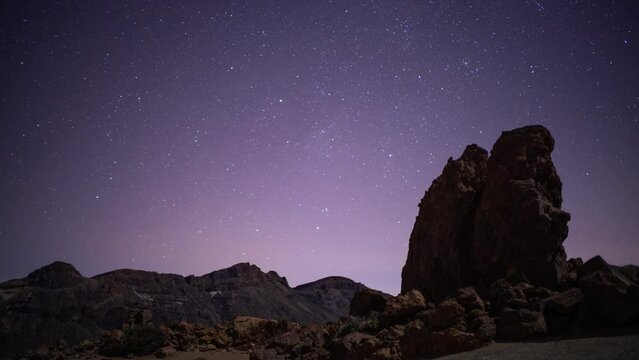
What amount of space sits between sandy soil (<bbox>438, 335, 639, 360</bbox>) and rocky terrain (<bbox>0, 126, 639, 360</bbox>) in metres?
0.07

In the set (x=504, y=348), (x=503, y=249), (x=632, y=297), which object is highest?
(x=503, y=249)

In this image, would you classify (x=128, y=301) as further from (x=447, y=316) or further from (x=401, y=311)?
(x=447, y=316)

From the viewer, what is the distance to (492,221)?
15.9m

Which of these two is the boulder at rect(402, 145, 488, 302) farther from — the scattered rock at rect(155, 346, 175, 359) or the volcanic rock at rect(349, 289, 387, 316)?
the scattered rock at rect(155, 346, 175, 359)

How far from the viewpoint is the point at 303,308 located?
352 feet

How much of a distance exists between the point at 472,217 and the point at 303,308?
Answer: 9649 cm

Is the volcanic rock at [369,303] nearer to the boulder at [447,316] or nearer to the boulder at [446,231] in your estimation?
the boulder at [446,231]

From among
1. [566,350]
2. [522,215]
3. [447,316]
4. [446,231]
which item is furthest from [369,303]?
[566,350]

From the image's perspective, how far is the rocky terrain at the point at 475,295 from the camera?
9.81m

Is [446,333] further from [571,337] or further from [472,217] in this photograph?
[472,217]

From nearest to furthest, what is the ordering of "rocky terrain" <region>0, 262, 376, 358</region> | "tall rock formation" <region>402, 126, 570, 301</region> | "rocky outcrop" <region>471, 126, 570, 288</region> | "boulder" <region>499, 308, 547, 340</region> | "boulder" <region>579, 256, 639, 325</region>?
"boulder" <region>579, 256, 639, 325</region> → "boulder" <region>499, 308, 547, 340</region> → "rocky outcrop" <region>471, 126, 570, 288</region> → "tall rock formation" <region>402, 126, 570, 301</region> → "rocky terrain" <region>0, 262, 376, 358</region>

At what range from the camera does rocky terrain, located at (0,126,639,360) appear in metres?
9.81

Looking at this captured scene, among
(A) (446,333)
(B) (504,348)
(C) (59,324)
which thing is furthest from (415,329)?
(C) (59,324)

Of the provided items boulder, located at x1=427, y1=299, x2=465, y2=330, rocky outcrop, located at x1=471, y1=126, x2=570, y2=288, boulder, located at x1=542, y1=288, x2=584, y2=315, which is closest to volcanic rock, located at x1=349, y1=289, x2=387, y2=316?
rocky outcrop, located at x1=471, y1=126, x2=570, y2=288
